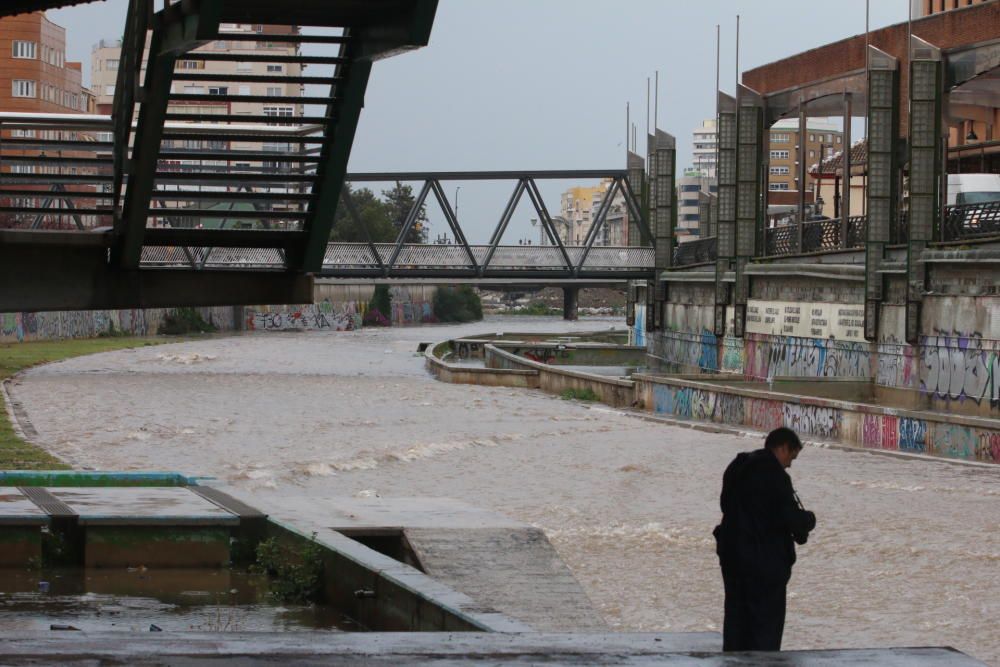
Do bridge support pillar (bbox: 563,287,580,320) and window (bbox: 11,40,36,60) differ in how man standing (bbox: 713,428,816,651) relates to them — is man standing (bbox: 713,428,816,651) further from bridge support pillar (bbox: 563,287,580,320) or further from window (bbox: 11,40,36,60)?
bridge support pillar (bbox: 563,287,580,320)

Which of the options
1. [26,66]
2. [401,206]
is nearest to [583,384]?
[26,66]

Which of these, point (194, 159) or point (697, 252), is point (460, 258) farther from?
point (194, 159)

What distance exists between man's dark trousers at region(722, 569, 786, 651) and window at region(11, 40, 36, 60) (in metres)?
77.0

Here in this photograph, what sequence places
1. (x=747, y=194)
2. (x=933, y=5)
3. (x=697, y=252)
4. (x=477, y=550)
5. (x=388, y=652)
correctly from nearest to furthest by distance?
(x=388, y=652) → (x=477, y=550) → (x=747, y=194) → (x=697, y=252) → (x=933, y=5)

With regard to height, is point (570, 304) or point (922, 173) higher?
point (922, 173)

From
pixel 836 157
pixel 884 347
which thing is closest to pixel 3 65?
pixel 836 157

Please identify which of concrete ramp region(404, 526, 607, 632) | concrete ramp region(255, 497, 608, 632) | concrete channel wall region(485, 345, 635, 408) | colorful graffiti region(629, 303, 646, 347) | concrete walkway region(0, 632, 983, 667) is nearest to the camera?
concrete walkway region(0, 632, 983, 667)

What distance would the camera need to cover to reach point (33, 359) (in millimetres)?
54188

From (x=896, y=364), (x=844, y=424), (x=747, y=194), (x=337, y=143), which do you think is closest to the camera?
(x=337, y=143)

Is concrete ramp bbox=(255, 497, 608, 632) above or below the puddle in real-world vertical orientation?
above

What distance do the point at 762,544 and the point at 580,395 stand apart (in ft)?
112

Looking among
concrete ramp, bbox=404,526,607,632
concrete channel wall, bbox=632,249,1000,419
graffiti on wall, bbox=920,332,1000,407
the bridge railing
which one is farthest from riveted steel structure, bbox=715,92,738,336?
concrete ramp, bbox=404,526,607,632

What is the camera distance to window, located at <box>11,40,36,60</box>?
79000 millimetres

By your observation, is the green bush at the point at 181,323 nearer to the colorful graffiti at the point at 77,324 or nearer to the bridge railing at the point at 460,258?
the colorful graffiti at the point at 77,324
